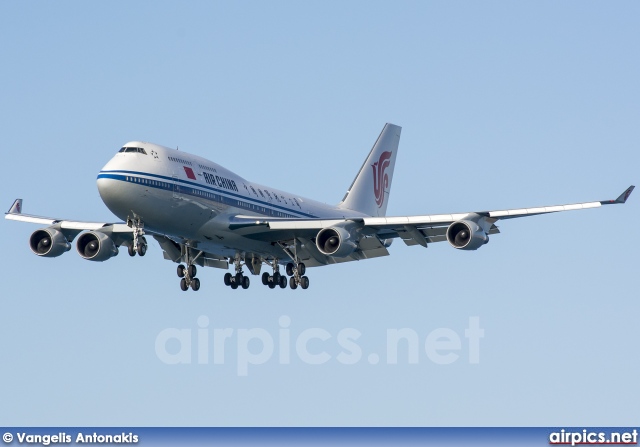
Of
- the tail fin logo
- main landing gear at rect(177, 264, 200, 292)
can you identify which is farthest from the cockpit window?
the tail fin logo

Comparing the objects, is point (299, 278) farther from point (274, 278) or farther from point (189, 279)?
point (189, 279)

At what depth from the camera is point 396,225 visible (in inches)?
2131

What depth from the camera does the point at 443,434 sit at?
2520 inches

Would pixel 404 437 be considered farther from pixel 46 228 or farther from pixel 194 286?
pixel 46 228

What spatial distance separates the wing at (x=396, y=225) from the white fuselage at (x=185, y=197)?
0.93 metres

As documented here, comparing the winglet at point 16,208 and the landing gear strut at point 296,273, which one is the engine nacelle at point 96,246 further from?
the landing gear strut at point 296,273

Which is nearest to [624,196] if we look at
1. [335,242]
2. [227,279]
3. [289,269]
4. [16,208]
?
[335,242]

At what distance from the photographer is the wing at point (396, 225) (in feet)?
168

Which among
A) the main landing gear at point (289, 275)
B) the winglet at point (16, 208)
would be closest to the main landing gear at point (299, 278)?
the main landing gear at point (289, 275)

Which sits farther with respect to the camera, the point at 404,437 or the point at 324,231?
the point at 404,437

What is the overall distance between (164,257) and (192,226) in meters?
8.53

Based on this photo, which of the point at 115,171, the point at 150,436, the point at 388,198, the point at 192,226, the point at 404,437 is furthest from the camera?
the point at 388,198

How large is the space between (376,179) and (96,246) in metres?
Answer: 23.7

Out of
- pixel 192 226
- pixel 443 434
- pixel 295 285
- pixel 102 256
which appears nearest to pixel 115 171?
pixel 192 226
